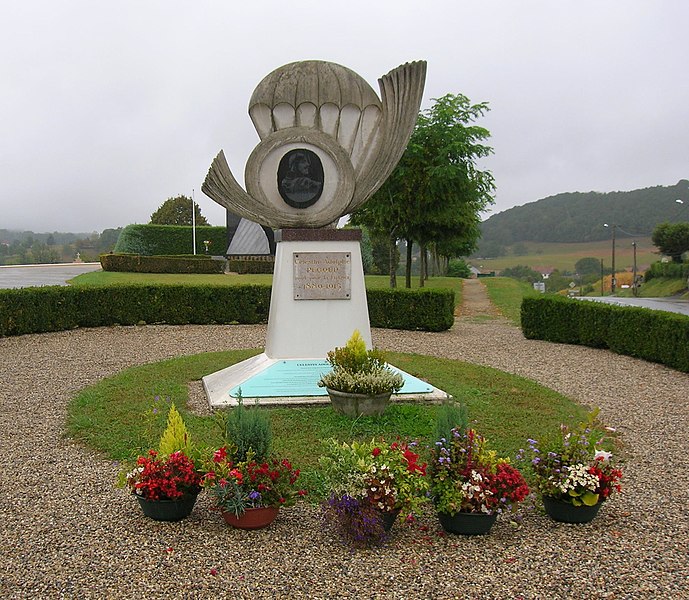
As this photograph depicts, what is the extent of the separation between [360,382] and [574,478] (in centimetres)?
256

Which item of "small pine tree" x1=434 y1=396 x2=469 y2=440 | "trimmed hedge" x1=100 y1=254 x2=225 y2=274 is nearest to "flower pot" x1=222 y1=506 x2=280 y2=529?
"small pine tree" x1=434 y1=396 x2=469 y2=440

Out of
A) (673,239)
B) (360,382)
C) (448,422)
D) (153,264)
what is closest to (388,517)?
(448,422)

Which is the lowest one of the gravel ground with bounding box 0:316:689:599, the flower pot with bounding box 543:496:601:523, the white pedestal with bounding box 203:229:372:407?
the gravel ground with bounding box 0:316:689:599

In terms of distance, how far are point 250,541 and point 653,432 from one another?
4.88 meters

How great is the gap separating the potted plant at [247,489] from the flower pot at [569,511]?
1.80 m

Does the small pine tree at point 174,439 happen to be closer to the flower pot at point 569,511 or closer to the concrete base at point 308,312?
the flower pot at point 569,511

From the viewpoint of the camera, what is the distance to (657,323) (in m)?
11.4

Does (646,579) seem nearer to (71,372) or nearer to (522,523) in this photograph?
(522,523)

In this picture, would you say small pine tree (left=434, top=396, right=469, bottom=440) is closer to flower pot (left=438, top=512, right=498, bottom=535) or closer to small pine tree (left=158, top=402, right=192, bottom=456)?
flower pot (left=438, top=512, right=498, bottom=535)

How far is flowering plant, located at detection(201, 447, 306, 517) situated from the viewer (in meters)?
4.20

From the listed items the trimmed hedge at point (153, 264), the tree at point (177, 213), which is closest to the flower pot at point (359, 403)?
the trimmed hedge at point (153, 264)

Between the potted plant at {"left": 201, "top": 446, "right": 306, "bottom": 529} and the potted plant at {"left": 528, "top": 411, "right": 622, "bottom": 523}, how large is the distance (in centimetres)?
176

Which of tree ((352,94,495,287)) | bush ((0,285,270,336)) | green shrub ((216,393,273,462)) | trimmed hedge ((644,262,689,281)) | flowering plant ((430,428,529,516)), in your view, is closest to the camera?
flowering plant ((430,428,529,516))

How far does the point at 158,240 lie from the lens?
49.2m
